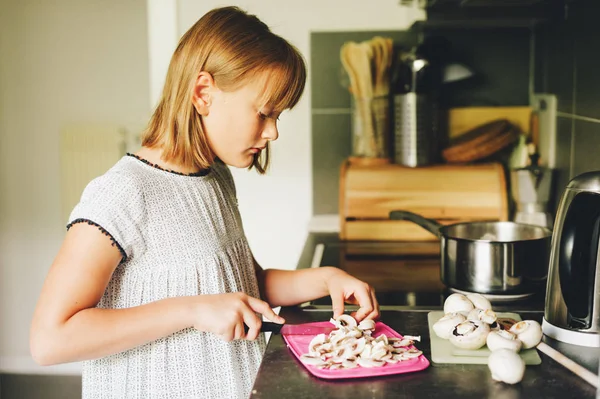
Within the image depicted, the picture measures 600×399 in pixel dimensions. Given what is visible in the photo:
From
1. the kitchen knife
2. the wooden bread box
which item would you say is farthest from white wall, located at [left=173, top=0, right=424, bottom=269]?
the kitchen knife

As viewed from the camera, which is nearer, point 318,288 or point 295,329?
point 295,329

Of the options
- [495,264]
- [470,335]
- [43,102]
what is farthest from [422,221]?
[43,102]

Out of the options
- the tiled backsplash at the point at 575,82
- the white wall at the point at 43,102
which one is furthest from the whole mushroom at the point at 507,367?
the white wall at the point at 43,102

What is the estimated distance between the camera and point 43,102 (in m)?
3.24

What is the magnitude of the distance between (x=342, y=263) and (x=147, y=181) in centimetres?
69

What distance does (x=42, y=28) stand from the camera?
10.5ft

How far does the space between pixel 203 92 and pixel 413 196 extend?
0.91 m

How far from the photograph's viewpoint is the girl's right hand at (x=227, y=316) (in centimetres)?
100

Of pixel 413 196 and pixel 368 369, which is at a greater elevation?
pixel 413 196

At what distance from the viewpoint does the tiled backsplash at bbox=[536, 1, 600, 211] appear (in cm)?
151

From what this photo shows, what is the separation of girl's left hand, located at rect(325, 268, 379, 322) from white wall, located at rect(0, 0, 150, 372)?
2.18m

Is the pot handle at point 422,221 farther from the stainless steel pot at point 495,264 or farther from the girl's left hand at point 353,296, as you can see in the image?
the girl's left hand at point 353,296

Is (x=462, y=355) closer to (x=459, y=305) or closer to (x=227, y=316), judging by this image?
(x=459, y=305)

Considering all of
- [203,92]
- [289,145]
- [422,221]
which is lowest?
[422,221]
